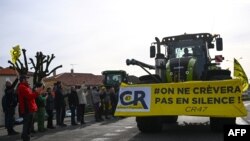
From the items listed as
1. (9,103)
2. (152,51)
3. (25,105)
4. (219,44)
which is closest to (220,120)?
(219,44)

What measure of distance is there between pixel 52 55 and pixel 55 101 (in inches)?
70.8

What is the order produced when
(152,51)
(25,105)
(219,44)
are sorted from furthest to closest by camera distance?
(152,51), (219,44), (25,105)

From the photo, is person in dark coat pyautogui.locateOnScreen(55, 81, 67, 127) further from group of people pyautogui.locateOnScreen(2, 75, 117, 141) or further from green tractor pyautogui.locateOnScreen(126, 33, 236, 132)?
green tractor pyautogui.locateOnScreen(126, 33, 236, 132)

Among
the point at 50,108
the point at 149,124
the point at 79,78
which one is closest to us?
the point at 149,124

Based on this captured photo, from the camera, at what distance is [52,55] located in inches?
674

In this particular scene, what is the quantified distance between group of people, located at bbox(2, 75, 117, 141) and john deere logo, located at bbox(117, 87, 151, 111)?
2377 millimetres

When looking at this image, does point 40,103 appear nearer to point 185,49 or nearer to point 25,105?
point 25,105

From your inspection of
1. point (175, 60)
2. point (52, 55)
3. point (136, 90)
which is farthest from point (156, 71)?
point (52, 55)

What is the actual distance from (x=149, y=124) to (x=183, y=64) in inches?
85.7

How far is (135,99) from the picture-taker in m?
13.1

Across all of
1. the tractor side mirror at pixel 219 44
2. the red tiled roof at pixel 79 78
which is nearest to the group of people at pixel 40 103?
the tractor side mirror at pixel 219 44

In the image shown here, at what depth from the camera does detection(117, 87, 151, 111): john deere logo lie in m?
13.0

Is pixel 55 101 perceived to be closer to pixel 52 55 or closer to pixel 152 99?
pixel 52 55

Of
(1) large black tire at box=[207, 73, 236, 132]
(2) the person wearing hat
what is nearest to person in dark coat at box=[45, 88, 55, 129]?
(2) the person wearing hat
